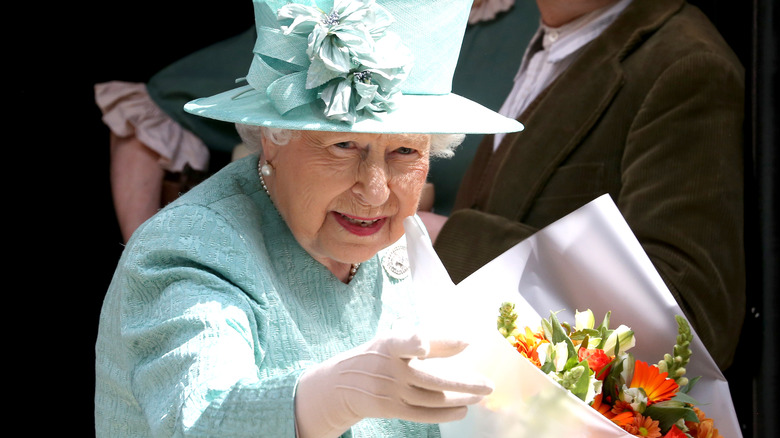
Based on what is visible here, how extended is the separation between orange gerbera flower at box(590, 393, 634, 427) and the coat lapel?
1105 mm

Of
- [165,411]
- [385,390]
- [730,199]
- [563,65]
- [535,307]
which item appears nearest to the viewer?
[385,390]

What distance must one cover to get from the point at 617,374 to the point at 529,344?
0.15m

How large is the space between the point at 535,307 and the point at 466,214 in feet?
3.15

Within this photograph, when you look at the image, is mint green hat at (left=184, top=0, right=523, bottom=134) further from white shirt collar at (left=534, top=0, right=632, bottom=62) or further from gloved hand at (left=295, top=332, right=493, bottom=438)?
white shirt collar at (left=534, top=0, right=632, bottom=62)

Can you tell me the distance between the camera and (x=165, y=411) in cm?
146

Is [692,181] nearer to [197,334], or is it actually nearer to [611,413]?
[611,413]

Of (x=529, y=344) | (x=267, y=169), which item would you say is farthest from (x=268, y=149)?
(x=529, y=344)

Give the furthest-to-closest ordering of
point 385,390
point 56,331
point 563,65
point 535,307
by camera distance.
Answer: point 56,331 → point 563,65 → point 535,307 → point 385,390

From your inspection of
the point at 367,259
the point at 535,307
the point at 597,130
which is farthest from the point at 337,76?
the point at 597,130

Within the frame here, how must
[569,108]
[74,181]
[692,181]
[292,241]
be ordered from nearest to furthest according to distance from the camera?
1. [292,241]
2. [692,181]
3. [569,108]
4. [74,181]

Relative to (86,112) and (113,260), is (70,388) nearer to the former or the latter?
(113,260)

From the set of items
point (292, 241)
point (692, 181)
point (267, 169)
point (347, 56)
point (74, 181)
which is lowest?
point (74, 181)

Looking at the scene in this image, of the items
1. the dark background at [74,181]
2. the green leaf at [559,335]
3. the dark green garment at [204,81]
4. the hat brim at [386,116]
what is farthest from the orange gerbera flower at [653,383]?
the dark green garment at [204,81]

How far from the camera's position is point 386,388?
4.27 feet
